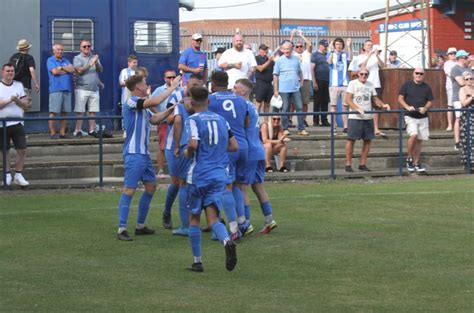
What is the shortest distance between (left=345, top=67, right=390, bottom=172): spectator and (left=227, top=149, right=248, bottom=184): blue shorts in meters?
7.62

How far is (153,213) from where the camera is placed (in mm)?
15492

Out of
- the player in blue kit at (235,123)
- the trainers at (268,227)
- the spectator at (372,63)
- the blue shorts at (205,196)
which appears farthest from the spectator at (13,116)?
the blue shorts at (205,196)

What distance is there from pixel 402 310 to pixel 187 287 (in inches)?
83.1

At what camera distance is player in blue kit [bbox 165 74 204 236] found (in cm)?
1254

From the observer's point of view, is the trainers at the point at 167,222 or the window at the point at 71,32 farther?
the window at the point at 71,32

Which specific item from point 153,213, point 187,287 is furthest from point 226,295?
point 153,213

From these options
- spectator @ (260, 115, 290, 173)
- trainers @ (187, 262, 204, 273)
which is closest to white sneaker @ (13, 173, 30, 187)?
spectator @ (260, 115, 290, 173)

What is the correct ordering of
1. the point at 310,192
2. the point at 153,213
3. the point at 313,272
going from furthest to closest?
the point at 310,192
the point at 153,213
the point at 313,272

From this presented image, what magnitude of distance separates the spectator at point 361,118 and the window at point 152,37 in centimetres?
490

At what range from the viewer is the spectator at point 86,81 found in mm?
21625

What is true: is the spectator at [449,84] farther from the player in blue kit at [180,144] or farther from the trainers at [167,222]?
the player in blue kit at [180,144]

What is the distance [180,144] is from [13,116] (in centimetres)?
686

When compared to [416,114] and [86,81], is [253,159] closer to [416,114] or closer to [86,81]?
[416,114]

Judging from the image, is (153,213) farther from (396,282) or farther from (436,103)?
(436,103)
